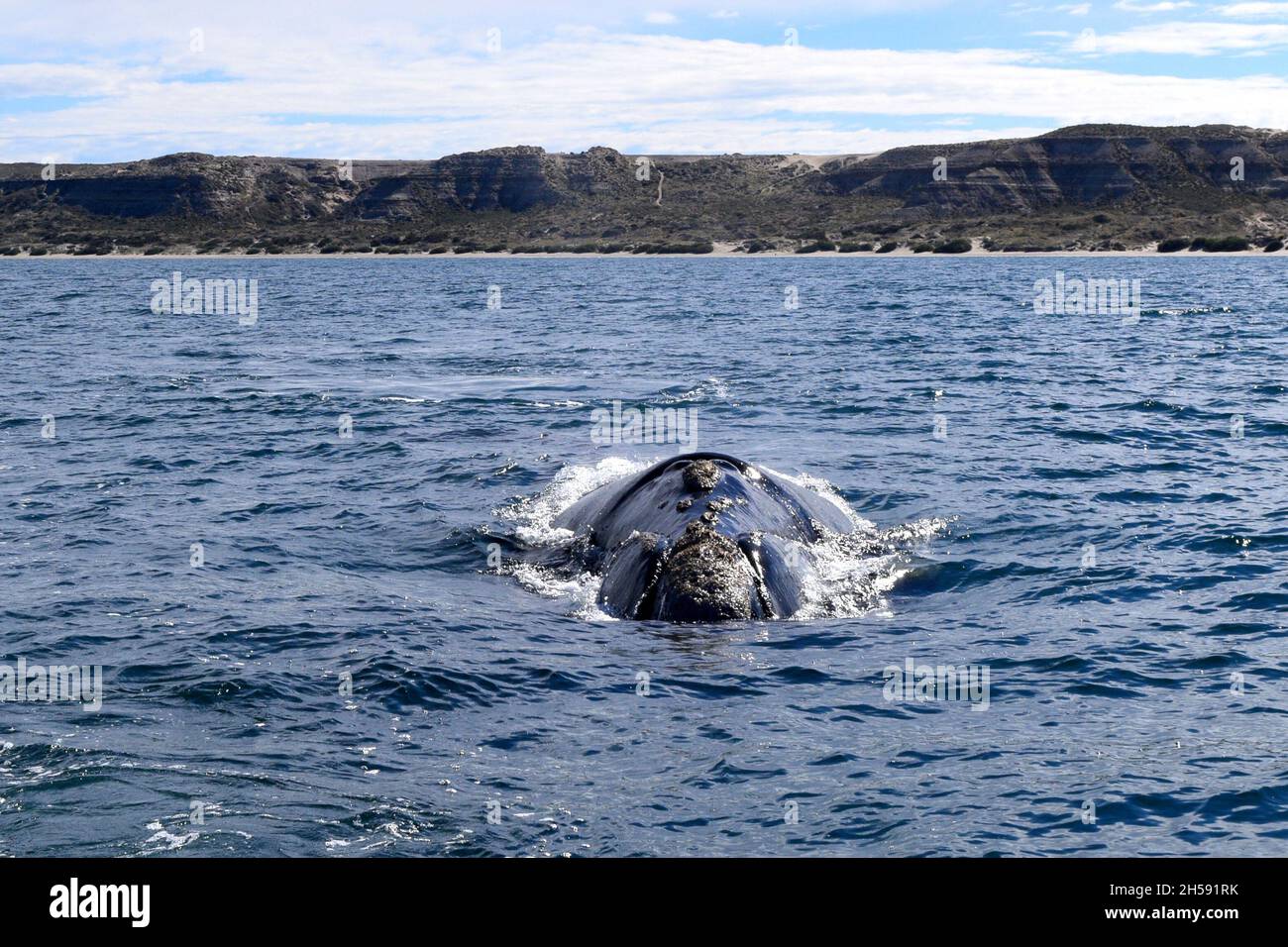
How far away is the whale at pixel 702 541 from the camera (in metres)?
12.9

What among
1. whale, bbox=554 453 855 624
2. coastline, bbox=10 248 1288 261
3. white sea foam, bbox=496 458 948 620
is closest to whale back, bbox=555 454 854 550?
whale, bbox=554 453 855 624

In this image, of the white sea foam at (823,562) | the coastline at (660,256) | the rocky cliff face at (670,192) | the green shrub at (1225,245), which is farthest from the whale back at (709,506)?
the rocky cliff face at (670,192)

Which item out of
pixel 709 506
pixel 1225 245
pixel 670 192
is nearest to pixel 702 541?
pixel 709 506

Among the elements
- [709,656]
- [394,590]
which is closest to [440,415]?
[394,590]

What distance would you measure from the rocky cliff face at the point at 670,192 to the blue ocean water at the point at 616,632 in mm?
92969

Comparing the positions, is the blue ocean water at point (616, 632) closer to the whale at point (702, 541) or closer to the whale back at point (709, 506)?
the whale at point (702, 541)

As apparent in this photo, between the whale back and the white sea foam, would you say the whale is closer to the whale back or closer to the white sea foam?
the whale back

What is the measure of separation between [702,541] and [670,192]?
143 metres

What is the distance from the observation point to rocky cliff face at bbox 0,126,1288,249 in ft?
419

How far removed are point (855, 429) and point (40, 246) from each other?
123882 millimetres

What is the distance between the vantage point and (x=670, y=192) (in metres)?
152

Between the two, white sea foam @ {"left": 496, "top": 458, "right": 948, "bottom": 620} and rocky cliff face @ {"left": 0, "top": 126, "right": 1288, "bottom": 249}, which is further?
rocky cliff face @ {"left": 0, "top": 126, "right": 1288, "bottom": 249}

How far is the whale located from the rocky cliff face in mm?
102890

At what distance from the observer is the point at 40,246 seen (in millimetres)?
130000
